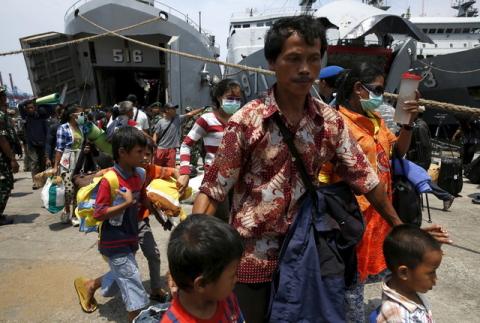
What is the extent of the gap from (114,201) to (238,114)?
127 centimetres

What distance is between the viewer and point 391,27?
8.98 meters

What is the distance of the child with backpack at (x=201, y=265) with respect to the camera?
1.15 meters

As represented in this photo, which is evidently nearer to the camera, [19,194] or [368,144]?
[368,144]

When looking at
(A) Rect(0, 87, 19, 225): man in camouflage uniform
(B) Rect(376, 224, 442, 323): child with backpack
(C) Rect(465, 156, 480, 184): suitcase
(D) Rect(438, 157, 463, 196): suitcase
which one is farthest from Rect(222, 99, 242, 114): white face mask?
(C) Rect(465, 156, 480, 184): suitcase

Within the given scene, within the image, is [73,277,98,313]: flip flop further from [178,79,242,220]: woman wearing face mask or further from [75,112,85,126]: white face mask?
[75,112,85,126]: white face mask

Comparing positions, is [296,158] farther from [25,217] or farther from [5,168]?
[25,217]

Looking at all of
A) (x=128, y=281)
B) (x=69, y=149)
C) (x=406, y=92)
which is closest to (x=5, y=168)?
(x=69, y=149)

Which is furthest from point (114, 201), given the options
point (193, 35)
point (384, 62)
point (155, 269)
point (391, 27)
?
point (193, 35)

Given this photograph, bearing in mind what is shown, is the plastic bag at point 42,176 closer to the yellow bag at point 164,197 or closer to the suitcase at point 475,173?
the yellow bag at point 164,197

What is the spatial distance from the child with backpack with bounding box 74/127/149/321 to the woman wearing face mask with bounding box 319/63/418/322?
136cm

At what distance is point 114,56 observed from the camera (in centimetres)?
1338

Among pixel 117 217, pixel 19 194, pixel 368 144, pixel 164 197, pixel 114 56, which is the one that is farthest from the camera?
pixel 114 56

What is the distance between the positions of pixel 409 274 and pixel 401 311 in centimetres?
16

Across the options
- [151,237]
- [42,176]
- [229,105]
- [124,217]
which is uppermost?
[229,105]
